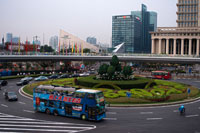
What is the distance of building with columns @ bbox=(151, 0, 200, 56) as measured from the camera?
129 m

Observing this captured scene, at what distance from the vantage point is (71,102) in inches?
904

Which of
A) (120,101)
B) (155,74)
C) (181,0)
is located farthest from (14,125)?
(181,0)

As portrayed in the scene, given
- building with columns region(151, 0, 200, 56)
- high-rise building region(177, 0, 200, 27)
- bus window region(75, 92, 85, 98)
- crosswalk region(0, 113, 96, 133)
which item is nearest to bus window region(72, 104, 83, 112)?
bus window region(75, 92, 85, 98)

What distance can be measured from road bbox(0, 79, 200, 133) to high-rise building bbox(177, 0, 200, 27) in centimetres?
12250

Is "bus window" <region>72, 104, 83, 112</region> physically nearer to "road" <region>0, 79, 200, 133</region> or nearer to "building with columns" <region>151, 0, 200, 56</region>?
"road" <region>0, 79, 200, 133</region>

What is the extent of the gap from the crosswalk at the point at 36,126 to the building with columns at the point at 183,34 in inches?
4661

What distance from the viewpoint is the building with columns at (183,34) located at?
128900mm

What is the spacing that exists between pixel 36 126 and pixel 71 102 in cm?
439

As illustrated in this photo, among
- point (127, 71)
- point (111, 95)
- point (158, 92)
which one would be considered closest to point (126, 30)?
point (127, 71)

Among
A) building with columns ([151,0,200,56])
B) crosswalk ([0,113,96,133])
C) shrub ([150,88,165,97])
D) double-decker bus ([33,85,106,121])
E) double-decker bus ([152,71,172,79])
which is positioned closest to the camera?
crosswalk ([0,113,96,133])

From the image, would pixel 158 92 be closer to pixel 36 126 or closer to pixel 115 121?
pixel 115 121

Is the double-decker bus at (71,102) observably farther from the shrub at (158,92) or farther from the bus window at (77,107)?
the shrub at (158,92)

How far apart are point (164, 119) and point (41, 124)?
1369 cm

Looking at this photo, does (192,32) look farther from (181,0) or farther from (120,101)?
(120,101)
